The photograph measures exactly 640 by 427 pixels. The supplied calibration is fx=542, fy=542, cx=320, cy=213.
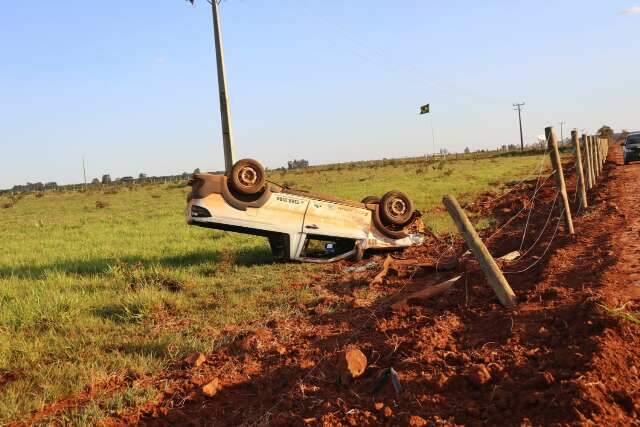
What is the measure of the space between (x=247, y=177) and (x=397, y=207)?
2775 mm

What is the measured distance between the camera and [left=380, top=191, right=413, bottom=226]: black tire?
30.8ft

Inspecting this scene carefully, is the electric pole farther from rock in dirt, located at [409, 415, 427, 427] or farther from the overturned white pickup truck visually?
rock in dirt, located at [409, 415, 427, 427]

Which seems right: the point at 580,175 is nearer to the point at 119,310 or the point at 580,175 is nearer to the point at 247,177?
the point at 247,177

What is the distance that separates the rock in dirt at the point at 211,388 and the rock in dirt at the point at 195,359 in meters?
0.52

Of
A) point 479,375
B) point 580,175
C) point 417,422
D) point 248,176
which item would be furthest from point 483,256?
point 580,175

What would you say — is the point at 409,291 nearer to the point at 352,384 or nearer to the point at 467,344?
the point at 467,344

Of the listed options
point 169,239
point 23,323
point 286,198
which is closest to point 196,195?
point 286,198

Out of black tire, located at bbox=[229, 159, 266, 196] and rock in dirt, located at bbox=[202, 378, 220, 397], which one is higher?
black tire, located at bbox=[229, 159, 266, 196]

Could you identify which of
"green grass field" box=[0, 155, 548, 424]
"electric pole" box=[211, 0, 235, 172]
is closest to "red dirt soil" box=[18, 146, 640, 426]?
"green grass field" box=[0, 155, 548, 424]

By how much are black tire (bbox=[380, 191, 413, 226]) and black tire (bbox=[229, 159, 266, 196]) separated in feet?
7.47

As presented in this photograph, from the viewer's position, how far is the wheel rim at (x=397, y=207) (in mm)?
9438

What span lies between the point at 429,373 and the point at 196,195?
5.32 meters

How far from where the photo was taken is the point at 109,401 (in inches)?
157

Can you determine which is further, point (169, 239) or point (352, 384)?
point (169, 239)
